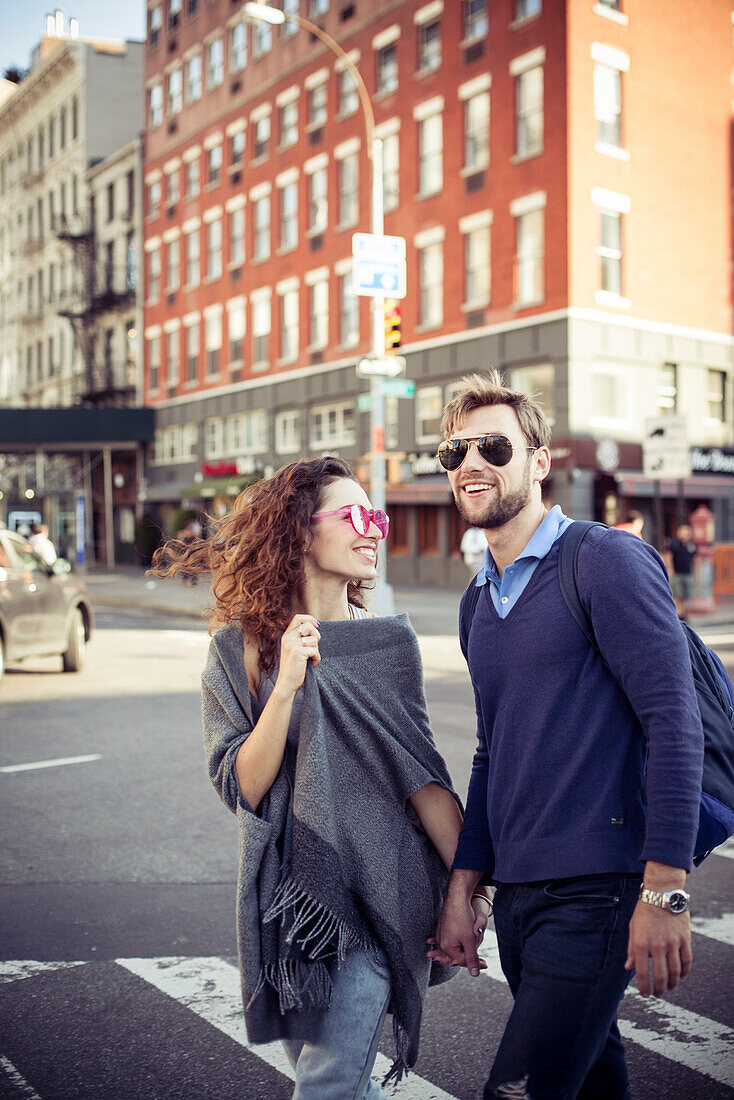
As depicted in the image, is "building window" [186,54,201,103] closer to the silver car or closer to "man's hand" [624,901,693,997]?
the silver car

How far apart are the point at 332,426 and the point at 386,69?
10621 mm

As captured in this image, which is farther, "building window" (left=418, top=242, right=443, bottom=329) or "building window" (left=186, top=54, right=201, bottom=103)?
"building window" (left=186, top=54, right=201, bottom=103)

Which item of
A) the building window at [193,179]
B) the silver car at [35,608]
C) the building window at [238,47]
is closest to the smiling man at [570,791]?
the silver car at [35,608]

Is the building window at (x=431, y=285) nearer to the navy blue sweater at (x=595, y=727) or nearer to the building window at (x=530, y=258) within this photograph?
the building window at (x=530, y=258)

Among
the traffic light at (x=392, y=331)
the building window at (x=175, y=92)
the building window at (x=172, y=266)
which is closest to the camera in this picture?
the traffic light at (x=392, y=331)

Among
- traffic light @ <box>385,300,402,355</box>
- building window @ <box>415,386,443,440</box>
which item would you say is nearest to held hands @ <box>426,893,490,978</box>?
traffic light @ <box>385,300,402,355</box>

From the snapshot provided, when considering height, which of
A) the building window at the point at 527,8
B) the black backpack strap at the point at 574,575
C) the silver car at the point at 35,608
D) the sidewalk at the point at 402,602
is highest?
the building window at the point at 527,8

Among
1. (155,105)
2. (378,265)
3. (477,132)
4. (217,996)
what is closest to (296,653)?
(217,996)

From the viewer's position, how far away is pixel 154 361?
1811 inches

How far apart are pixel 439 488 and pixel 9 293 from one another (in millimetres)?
41495

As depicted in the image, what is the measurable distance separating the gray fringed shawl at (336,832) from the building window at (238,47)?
133 ft

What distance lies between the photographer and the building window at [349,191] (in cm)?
3294

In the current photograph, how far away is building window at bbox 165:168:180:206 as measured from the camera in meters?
44.1

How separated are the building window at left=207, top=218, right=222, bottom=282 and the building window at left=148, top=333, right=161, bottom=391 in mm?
5046
